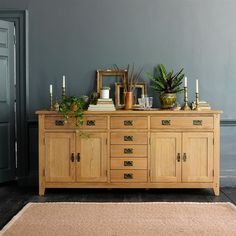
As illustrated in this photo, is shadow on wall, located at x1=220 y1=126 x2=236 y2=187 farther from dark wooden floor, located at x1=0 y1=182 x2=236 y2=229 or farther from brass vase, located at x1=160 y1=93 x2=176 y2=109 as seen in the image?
brass vase, located at x1=160 y1=93 x2=176 y2=109

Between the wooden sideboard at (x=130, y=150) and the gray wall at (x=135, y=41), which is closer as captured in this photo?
the wooden sideboard at (x=130, y=150)

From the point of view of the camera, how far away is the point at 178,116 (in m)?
4.44

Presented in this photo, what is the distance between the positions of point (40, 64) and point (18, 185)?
1309mm

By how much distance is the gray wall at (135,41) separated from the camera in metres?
4.93

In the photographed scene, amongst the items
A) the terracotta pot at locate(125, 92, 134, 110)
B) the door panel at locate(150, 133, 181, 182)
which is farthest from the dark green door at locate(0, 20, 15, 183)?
the door panel at locate(150, 133, 181, 182)

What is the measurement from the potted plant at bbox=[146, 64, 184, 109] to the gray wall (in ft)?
0.29

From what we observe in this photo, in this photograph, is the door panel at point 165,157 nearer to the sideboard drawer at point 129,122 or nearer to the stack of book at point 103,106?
the sideboard drawer at point 129,122

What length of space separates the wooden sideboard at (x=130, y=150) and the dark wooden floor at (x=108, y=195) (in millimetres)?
103

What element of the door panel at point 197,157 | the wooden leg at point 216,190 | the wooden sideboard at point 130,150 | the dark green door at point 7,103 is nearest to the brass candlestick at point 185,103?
the wooden sideboard at point 130,150

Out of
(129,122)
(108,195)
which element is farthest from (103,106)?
(108,195)

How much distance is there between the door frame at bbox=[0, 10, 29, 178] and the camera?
4.96 metres

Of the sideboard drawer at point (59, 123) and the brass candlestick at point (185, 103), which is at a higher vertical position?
the brass candlestick at point (185, 103)

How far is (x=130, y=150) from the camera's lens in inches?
175

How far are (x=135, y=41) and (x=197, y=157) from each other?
141cm
